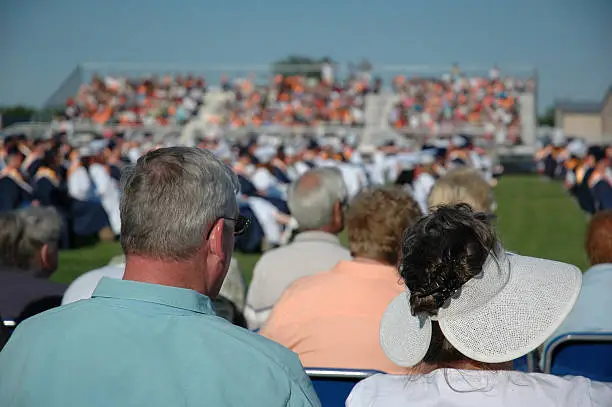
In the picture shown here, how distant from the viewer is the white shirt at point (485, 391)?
212cm

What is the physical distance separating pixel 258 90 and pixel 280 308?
3892cm

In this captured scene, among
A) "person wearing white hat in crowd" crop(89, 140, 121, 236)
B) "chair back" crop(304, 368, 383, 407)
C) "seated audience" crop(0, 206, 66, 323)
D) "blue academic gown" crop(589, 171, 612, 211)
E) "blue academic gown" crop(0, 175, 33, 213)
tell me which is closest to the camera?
"chair back" crop(304, 368, 383, 407)

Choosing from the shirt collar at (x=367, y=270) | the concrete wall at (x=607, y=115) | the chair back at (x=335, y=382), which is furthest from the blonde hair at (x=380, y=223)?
the concrete wall at (x=607, y=115)

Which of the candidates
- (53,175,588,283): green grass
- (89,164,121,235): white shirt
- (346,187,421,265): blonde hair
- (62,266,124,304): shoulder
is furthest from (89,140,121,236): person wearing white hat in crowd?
(346,187,421,265): blonde hair

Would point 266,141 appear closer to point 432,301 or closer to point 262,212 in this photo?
point 262,212

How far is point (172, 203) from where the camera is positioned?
→ 2.03 metres

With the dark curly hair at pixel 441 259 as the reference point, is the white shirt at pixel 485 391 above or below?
below

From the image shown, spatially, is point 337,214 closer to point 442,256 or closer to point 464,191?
point 464,191

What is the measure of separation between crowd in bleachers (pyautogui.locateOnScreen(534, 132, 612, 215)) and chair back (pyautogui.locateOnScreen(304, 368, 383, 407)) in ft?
32.1

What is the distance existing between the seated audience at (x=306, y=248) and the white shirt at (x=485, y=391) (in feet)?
7.97

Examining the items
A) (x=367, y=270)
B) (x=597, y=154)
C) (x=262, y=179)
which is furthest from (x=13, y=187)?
(x=597, y=154)

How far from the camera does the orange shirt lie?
3385 millimetres

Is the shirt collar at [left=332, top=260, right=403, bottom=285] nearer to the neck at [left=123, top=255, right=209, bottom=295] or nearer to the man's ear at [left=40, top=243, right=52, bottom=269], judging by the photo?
the neck at [left=123, top=255, right=209, bottom=295]

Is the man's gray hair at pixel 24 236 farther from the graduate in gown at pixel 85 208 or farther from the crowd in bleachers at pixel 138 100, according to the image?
the crowd in bleachers at pixel 138 100
